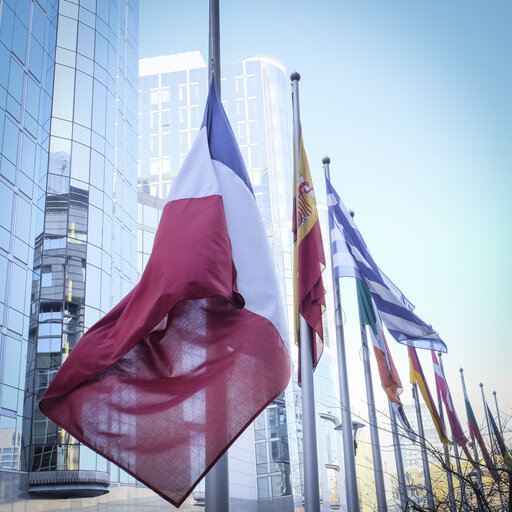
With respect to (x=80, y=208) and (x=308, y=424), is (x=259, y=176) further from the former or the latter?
(x=308, y=424)

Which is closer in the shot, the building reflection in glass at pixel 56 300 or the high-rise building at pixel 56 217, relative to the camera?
the high-rise building at pixel 56 217

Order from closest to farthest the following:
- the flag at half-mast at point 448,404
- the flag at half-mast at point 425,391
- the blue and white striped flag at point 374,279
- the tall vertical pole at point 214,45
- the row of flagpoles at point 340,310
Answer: the tall vertical pole at point 214,45
the row of flagpoles at point 340,310
the blue and white striped flag at point 374,279
the flag at half-mast at point 425,391
the flag at half-mast at point 448,404

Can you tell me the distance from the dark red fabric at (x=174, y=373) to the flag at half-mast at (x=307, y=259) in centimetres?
424

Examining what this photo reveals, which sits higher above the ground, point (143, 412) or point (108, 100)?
point (108, 100)

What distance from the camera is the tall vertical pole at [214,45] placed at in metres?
8.17

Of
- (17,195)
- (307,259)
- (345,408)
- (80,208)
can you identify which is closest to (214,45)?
(307,259)

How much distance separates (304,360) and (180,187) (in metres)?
4.32

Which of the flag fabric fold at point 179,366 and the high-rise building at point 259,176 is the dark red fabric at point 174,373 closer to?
the flag fabric fold at point 179,366

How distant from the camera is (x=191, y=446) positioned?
5621mm

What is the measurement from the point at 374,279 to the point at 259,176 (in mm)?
66052

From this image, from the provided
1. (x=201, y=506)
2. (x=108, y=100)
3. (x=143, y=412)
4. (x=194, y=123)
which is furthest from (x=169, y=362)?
(x=194, y=123)

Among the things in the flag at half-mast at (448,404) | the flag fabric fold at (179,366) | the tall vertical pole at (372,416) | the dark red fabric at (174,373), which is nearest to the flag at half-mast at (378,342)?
the tall vertical pole at (372,416)

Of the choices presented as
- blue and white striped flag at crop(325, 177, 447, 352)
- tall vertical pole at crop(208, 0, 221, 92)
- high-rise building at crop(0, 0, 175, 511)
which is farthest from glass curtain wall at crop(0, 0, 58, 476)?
tall vertical pole at crop(208, 0, 221, 92)

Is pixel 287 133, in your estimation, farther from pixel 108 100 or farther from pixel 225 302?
pixel 225 302
